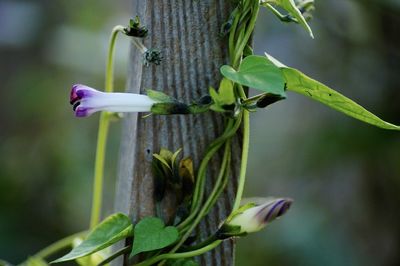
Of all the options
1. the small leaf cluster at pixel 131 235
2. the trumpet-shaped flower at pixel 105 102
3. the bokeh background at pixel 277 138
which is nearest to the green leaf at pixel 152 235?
the small leaf cluster at pixel 131 235

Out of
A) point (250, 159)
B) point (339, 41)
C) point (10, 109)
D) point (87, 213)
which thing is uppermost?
point (339, 41)

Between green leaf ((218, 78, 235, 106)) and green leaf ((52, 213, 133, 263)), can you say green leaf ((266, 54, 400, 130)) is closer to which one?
green leaf ((218, 78, 235, 106))

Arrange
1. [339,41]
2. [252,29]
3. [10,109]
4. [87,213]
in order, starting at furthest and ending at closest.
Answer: [10,109] < [87,213] < [339,41] < [252,29]

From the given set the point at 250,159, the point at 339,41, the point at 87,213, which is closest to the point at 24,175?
the point at 87,213

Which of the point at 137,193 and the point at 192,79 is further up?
the point at 192,79

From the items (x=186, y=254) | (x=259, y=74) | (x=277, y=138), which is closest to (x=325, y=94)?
(x=259, y=74)

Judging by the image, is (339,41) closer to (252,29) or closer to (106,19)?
(106,19)
